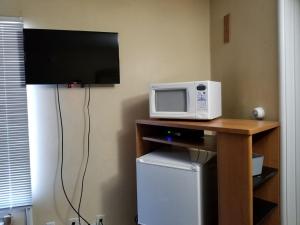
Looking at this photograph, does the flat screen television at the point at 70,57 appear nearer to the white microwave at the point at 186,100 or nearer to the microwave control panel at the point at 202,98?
the white microwave at the point at 186,100

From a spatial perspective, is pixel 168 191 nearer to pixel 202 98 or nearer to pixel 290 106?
pixel 202 98

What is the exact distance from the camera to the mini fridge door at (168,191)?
4.66 ft

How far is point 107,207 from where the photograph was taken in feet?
6.86

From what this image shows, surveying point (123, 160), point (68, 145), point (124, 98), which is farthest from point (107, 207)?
point (124, 98)

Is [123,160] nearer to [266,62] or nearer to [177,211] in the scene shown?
[177,211]

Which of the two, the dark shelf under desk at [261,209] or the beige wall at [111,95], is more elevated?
the beige wall at [111,95]

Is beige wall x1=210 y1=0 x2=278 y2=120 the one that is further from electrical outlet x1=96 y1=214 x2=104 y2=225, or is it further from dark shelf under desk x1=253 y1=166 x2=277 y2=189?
electrical outlet x1=96 y1=214 x2=104 y2=225

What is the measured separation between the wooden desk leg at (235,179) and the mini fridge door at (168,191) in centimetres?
15

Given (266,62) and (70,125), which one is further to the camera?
(70,125)

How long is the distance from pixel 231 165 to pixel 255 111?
1.95ft

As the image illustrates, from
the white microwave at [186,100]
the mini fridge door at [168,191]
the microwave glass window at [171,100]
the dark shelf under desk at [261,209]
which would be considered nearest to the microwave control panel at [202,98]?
the white microwave at [186,100]

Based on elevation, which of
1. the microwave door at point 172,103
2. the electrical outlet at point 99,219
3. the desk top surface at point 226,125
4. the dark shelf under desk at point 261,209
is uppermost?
the microwave door at point 172,103

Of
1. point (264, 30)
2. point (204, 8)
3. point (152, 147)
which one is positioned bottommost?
point (152, 147)

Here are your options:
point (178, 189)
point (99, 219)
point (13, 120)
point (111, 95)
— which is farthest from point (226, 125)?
point (13, 120)
